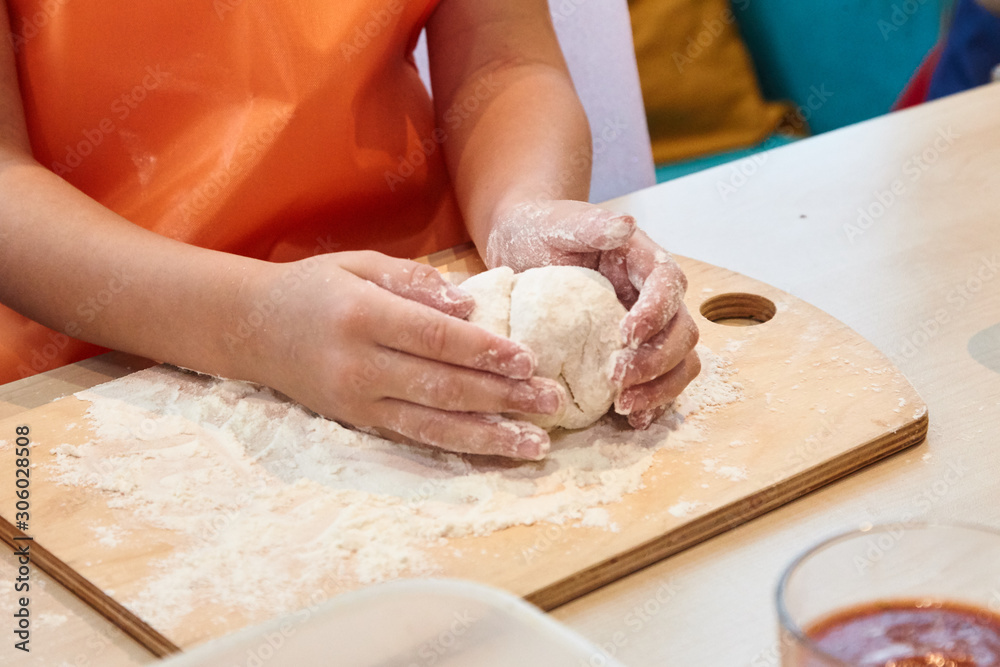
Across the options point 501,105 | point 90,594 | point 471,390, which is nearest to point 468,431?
point 471,390

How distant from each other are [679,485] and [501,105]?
727 millimetres

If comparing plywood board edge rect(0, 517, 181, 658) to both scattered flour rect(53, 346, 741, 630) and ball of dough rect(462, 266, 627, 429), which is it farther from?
ball of dough rect(462, 266, 627, 429)

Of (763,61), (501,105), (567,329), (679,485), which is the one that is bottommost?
(763,61)

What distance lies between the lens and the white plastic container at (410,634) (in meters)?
0.56

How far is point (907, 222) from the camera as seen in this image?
1.42m

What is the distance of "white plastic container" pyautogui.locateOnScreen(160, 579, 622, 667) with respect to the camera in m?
0.56

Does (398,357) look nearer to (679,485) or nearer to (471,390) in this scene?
(471,390)

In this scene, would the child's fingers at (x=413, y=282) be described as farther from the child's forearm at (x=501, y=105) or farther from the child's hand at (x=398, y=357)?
the child's forearm at (x=501, y=105)

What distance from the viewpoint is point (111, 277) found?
112 centimetres

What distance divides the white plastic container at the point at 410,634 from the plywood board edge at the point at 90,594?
23 cm

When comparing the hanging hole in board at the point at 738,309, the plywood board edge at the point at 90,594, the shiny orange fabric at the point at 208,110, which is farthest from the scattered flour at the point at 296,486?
the shiny orange fabric at the point at 208,110


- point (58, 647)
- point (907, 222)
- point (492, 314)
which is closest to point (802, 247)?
point (907, 222)

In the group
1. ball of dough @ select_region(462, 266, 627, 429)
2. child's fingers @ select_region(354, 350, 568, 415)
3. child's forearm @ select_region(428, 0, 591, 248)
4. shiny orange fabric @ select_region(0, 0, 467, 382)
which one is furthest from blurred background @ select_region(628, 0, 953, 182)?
child's fingers @ select_region(354, 350, 568, 415)

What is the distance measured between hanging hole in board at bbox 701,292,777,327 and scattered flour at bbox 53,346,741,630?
0.14m
